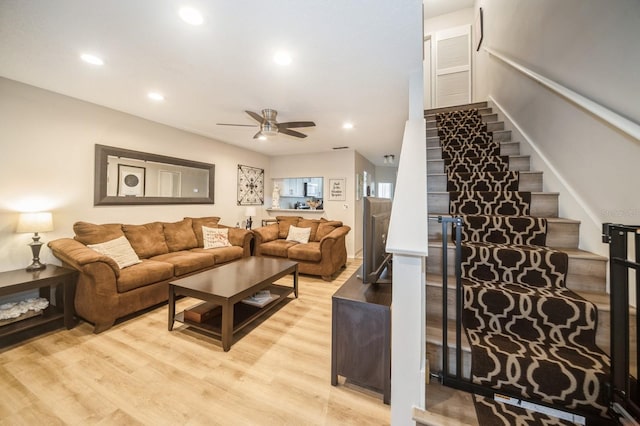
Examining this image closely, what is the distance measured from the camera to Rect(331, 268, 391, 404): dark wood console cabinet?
141 cm

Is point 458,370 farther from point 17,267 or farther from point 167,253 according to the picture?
point 17,267

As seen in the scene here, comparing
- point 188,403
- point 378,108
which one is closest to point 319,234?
point 378,108

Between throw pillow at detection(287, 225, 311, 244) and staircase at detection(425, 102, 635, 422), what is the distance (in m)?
2.61

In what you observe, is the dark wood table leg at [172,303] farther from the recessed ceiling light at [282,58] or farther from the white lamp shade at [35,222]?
the recessed ceiling light at [282,58]

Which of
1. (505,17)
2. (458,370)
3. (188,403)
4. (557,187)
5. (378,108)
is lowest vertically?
(188,403)

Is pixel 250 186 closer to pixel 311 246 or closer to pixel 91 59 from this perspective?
pixel 311 246

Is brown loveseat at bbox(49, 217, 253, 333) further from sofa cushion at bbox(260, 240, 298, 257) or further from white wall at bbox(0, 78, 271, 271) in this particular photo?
sofa cushion at bbox(260, 240, 298, 257)

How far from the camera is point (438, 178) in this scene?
222cm

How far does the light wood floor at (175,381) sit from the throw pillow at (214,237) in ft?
5.24

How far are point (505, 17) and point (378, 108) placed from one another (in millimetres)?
1785

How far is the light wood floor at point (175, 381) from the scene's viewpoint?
1351mm

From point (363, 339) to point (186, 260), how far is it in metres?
2.50

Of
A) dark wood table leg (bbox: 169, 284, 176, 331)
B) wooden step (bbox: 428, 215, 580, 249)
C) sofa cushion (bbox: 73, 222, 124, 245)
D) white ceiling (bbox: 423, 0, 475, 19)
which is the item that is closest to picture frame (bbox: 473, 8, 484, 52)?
white ceiling (bbox: 423, 0, 475, 19)

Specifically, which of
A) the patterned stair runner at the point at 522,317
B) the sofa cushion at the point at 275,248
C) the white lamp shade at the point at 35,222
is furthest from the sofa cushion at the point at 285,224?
the patterned stair runner at the point at 522,317
